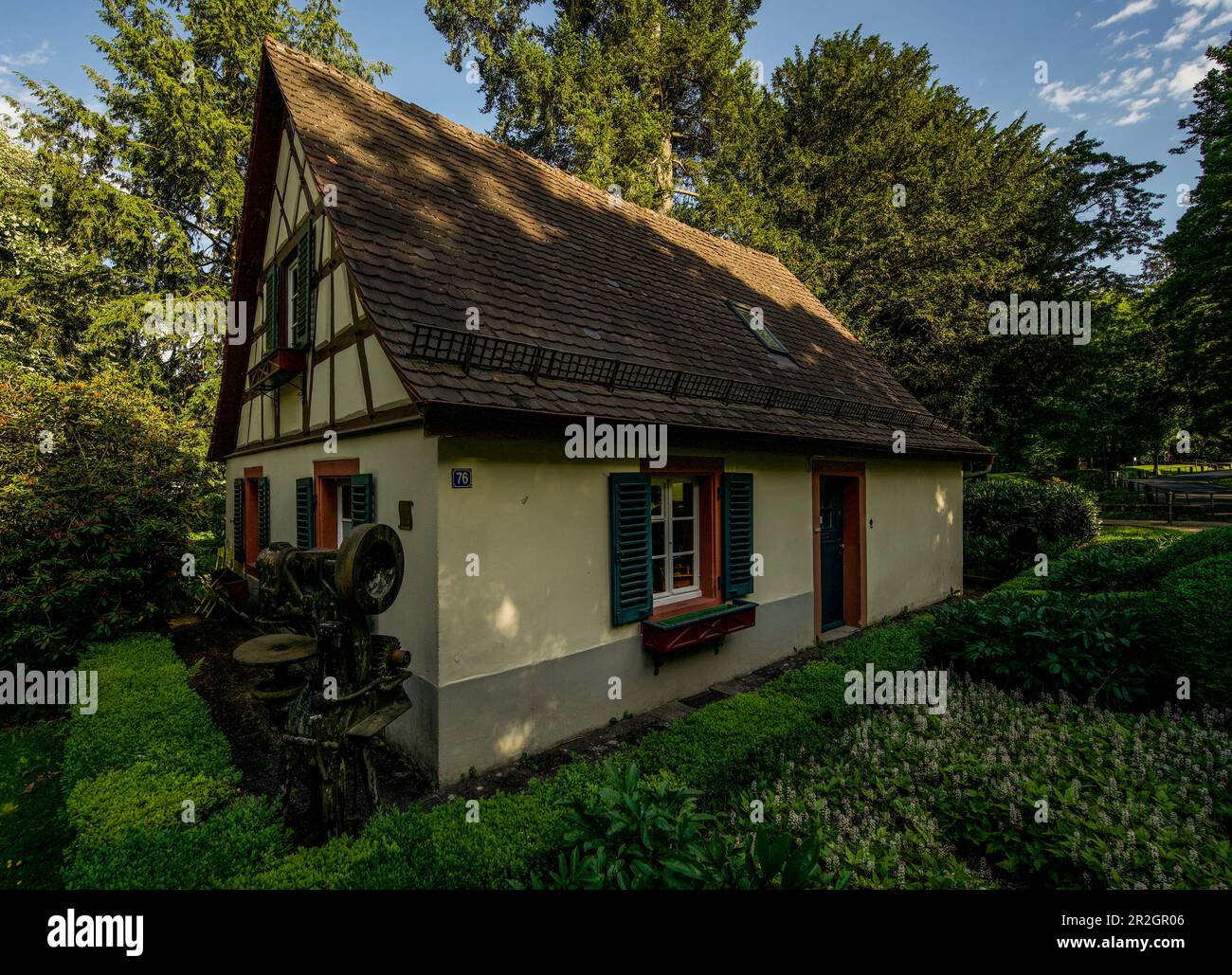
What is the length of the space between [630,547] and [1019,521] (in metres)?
12.1

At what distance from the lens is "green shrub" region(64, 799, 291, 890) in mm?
2523

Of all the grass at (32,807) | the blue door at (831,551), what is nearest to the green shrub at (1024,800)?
the blue door at (831,551)

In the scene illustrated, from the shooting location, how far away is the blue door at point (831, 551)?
903cm

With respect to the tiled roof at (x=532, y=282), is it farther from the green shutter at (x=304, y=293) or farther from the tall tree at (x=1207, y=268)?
the tall tree at (x=1207, y=268)

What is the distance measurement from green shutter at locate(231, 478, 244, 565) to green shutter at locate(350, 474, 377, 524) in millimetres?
6992

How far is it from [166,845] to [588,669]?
3406 millimetres

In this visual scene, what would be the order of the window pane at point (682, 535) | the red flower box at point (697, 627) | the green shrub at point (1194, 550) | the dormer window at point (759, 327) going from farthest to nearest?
1. the dormer window at point (759, 327)
2. the window pane at point (682, 535)
3. the green shrub at point (1194, 550)
4. the red flower box at point (697, 627)

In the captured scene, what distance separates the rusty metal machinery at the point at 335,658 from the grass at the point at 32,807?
181 centimetres

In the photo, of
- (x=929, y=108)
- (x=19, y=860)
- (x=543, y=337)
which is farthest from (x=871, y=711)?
(x=929, y=108)

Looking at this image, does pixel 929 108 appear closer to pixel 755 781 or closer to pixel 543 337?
pixel 543 337

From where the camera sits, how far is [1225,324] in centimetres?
1809

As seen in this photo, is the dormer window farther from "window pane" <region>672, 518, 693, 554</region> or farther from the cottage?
"window pane" <region>672, 518, 693, 554</region>

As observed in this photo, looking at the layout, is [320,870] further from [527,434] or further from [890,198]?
[890,198]

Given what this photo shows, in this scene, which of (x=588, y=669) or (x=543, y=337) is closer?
(x=588, y=669)
